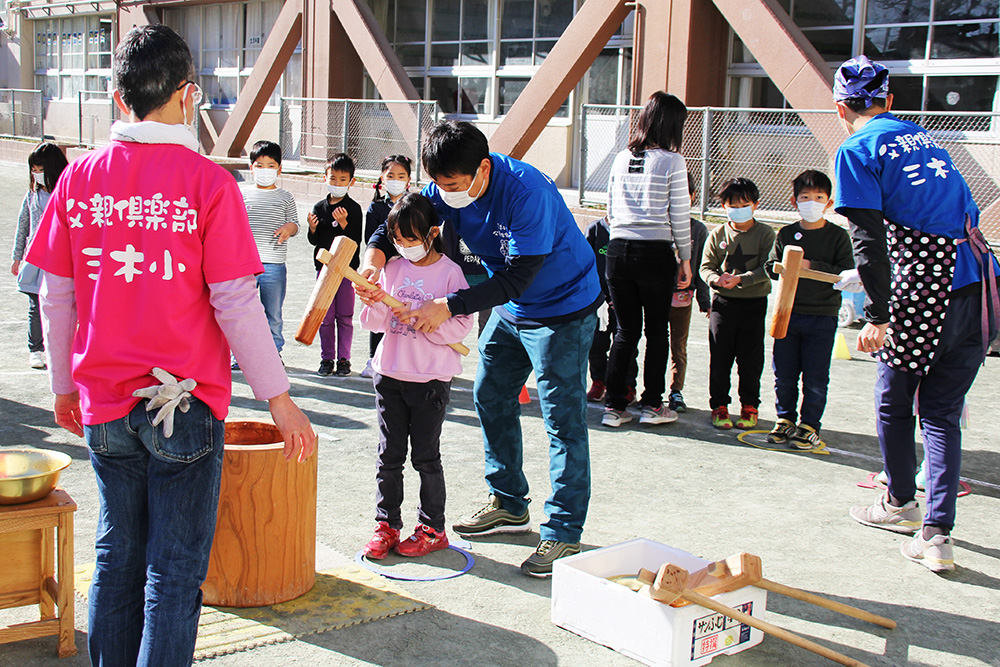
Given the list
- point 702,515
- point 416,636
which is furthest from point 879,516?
point 416,636

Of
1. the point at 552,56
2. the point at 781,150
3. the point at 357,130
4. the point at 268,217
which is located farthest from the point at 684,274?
the point at 357,130

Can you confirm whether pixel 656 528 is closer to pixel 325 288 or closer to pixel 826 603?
pixel 826 603

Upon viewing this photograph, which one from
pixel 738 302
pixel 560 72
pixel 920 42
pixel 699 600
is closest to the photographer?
pixel 699 600

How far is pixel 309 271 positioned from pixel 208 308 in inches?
426

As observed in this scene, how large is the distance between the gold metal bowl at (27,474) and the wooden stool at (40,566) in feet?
0.10

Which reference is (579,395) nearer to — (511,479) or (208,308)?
(511,479)

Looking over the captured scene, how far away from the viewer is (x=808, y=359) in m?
6.34

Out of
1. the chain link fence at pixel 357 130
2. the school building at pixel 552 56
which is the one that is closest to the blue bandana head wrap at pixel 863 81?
the school building at pixel 552 56

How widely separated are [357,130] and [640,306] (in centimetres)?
1525

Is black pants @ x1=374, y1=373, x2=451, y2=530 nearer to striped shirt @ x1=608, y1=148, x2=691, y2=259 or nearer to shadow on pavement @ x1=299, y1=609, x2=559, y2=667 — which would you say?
shadow on pavement @ x1=299, y1=609, x2=559, y2=667

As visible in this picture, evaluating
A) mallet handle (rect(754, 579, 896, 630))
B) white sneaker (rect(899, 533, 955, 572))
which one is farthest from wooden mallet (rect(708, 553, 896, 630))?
white sneaker (rect(899, 533, 955, 572))

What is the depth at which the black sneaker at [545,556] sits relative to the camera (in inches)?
168

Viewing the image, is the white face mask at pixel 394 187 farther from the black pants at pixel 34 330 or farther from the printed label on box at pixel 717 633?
the printed label on box at pixel 717 633

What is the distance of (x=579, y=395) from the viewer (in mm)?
4441
